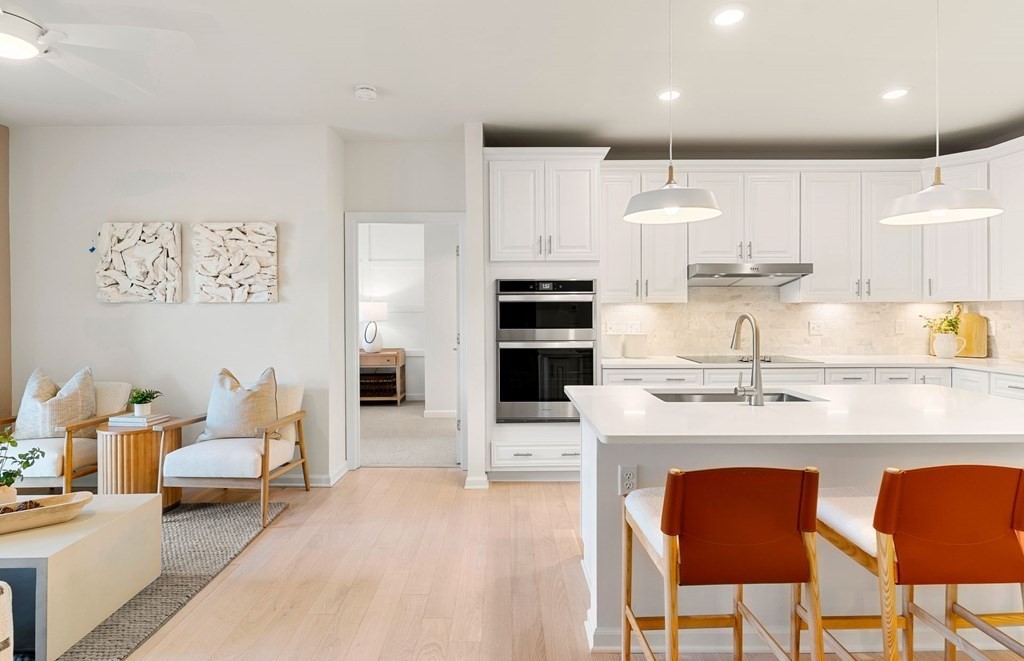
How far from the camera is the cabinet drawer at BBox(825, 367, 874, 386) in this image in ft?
14.6

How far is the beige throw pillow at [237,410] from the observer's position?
3.87m

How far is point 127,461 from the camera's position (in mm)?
3693

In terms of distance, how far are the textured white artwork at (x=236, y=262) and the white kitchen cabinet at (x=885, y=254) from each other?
15.0 feet

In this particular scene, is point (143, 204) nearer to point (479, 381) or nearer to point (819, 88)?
point (479, 381)

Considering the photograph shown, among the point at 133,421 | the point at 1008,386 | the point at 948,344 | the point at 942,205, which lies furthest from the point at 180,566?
the point at 948,344

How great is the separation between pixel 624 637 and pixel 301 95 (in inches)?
140

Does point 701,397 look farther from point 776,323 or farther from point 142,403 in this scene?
point 142,403

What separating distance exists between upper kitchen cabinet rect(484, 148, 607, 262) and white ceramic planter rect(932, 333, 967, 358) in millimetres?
2835

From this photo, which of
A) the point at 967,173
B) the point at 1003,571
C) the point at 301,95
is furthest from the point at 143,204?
the point at 967,173

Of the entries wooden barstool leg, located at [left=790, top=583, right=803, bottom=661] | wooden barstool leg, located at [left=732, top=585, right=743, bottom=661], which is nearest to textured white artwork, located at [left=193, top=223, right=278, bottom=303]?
wooden barstool leg, located at [left=732, top=585, right=743, bottom=661]

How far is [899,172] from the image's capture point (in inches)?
186

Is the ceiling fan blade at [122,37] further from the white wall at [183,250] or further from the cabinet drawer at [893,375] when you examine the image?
the cabinet drawer at [893,375]

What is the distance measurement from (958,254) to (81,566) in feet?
18.9

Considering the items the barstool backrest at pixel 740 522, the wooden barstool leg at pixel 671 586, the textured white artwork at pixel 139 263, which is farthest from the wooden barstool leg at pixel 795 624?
the textured white artwork at pixel 139 263
